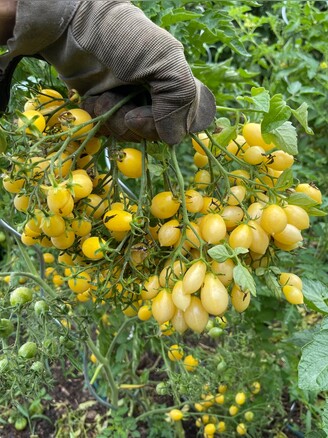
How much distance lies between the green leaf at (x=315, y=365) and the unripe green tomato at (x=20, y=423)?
151 cm

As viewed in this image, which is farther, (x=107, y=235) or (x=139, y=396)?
(x=139, y=396)

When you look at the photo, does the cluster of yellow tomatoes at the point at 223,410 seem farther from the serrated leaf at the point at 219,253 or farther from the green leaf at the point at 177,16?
the green leaf at the point at 177,16

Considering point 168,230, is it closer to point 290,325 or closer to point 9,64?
point 9,64

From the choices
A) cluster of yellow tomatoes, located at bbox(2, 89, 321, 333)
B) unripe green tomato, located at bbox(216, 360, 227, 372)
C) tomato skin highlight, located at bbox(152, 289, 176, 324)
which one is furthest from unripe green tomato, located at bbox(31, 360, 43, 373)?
unripe green tomato, located at bbox(216, 360, 227, 372)

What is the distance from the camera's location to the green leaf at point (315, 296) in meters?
0.87

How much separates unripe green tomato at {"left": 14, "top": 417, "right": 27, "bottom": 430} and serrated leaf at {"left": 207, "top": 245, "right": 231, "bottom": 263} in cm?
160

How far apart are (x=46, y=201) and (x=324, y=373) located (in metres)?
0.51

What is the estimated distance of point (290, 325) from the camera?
5.54ft

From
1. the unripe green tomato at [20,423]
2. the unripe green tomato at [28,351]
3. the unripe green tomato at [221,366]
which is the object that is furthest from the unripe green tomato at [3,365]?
the unripe green tomato at [20,423]

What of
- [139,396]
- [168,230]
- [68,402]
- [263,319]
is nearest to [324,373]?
[168,230]

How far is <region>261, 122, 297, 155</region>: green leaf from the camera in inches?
29.2

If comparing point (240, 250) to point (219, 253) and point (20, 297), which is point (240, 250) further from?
point (20, 297)

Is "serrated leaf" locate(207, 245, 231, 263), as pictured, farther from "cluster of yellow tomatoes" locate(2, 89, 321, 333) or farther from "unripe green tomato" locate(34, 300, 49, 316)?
"unripe green tomato" locate(34, 300, 49, 316)

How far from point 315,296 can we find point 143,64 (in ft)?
1.75
